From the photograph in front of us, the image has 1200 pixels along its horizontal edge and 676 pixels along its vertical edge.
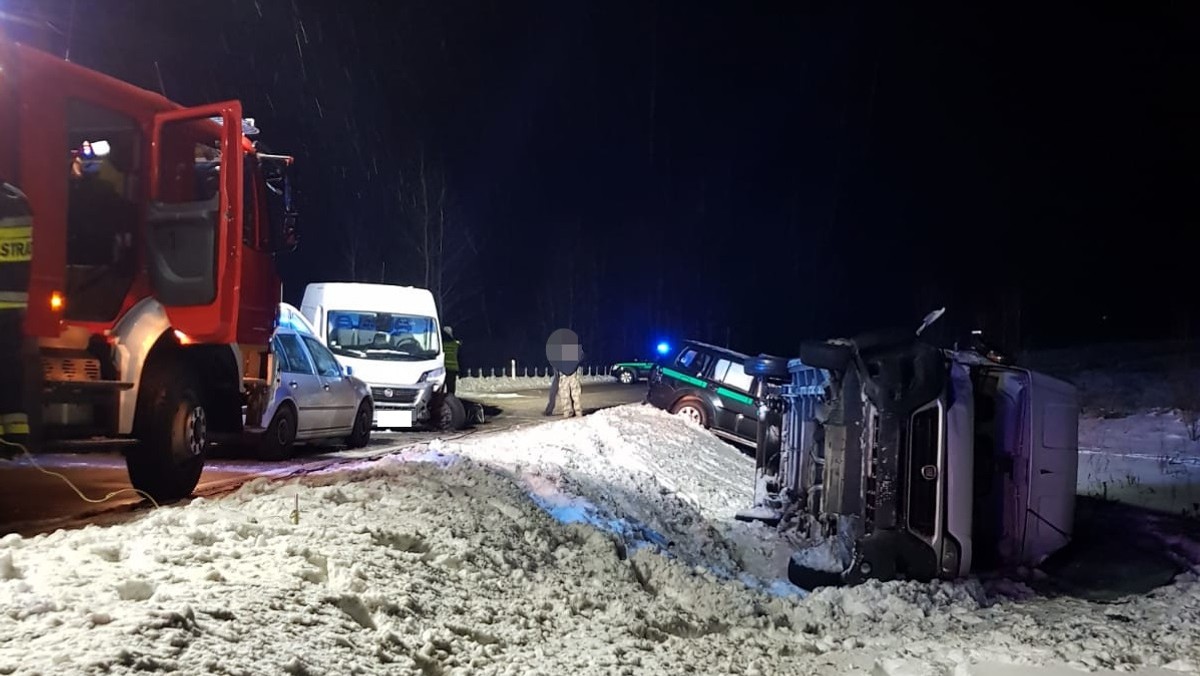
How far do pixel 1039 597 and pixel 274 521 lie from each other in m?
5.62

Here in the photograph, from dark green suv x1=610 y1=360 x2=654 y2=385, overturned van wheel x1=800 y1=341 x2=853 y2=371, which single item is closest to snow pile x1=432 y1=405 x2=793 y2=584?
overturned van wheel x1=800 y1=341 x2=853 y2=371

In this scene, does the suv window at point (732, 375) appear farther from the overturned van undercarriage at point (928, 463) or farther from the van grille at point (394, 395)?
the overturned van undercarriage at point (928, 463)

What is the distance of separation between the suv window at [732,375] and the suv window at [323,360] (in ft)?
23.4

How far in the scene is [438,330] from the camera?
18.1m

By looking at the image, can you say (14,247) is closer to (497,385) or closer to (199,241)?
(199,241)

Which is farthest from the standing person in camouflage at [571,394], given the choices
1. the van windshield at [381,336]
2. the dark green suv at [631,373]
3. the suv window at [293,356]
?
the dark green suv at [631,373]

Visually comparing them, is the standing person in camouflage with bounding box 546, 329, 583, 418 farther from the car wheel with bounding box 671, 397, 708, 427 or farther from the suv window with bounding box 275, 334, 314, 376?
the suv window with bounding box 275, 334, 314, 376

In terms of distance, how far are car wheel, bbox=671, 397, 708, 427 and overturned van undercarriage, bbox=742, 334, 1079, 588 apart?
8320 mm

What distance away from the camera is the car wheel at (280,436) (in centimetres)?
1124

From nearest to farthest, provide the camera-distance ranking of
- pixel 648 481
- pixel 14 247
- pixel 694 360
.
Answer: pixel 14 247
pixel 648 481
pixel 694 360

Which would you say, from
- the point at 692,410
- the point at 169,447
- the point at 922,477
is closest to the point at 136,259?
the point at 169,447

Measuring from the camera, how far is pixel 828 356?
728 cm

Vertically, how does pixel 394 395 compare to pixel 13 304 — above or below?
below

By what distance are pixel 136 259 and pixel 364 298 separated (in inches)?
384
